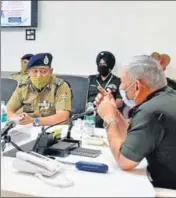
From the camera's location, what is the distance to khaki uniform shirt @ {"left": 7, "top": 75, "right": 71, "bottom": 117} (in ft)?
8.03

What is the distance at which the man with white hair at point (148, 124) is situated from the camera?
1234 mm

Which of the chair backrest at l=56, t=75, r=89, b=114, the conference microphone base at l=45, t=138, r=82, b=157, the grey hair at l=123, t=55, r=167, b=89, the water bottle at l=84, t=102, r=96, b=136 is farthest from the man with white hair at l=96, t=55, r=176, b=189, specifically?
the chair backrest at l=56, t=75, r=89, b=114

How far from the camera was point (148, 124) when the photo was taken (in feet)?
4.06

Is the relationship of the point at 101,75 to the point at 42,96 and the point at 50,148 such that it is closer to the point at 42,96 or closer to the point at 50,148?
the point at 42,96

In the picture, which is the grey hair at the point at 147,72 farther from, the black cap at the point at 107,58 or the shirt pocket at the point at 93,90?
the black cap at the point at 107,58

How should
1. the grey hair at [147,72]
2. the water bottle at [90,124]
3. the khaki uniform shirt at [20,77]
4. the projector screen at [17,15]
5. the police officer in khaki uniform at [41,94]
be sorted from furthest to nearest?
the projector screen at [17,15], the khaki uniform shirt at [20,77], the police officer in khaki uniform at [41,94], the water bottle at [90,124], the grey hair at [147,72]


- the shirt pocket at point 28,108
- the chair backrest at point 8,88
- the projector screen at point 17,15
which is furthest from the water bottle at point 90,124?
the projector screen at point 17,15

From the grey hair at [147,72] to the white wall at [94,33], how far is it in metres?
1.80

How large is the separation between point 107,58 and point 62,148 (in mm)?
1977

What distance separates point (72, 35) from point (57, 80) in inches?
41.3

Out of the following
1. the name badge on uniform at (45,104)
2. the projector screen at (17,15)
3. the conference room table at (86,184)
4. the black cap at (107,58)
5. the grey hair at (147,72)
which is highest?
the projector screen at (17,15)

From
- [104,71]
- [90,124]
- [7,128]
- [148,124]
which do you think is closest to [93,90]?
[104,71]

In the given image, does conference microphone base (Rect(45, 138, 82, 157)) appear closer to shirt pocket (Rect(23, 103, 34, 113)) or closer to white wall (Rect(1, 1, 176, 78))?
shirt pocket (Rect(23, 103, 34, 113))

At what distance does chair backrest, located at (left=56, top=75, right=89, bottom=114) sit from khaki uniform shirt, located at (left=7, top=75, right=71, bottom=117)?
112 millimetres
